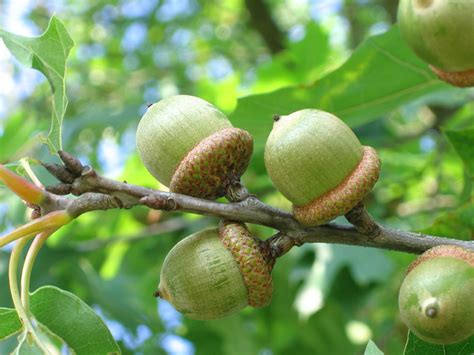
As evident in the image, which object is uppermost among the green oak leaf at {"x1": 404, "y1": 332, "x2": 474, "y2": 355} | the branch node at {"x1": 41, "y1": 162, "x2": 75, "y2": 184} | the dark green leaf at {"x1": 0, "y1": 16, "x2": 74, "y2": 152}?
the dark green leaf at {"x1": 0, "y1": 16, "x2": 74, "y2": 152}

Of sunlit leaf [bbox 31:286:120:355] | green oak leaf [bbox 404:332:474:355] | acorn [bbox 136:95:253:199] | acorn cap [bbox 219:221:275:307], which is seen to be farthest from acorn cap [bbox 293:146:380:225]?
sunlit leaf [bbox 31:286:120:355]

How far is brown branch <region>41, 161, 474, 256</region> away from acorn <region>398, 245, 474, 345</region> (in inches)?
6.9

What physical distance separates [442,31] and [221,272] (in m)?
0.85

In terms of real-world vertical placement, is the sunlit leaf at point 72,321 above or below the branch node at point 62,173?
below

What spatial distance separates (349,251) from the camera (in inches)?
183

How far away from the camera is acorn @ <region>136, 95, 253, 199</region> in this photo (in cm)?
193

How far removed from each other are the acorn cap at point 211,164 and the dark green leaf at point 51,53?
1.78 feet

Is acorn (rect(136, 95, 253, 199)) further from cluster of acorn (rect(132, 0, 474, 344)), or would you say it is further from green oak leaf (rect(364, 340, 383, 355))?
green oak leaf (rect(364, 340, 383, 355))

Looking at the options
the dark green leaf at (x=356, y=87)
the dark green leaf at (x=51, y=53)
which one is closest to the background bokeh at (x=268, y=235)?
the dark green leaf at (x=356, y=87)

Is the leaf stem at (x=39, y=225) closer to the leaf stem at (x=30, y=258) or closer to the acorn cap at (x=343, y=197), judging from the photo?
the leaf stem at (x=30, y=258)

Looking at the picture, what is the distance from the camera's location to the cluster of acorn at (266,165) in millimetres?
1797

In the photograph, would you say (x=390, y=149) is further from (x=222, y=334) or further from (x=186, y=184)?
(x=186, y=184)

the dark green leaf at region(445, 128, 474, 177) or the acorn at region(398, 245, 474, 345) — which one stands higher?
the acorn at region(398, 245, 474, 345)

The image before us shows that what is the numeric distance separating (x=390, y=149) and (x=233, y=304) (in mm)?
3142
